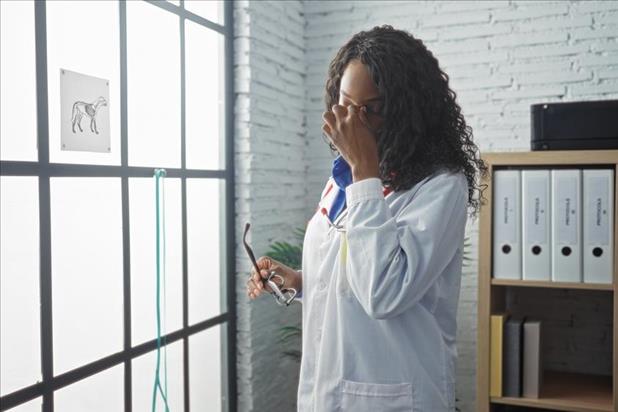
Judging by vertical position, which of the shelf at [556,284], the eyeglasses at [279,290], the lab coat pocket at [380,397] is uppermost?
the eyeglasses at [279,290]

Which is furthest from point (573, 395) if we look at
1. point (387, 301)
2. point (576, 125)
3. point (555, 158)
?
point (387, 301)

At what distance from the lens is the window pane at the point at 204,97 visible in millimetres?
2188

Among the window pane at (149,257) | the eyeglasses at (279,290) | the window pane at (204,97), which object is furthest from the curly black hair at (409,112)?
the window pane at (204,97)

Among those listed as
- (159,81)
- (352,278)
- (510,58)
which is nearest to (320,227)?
(352,278)

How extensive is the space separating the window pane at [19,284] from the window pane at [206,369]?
74 cm

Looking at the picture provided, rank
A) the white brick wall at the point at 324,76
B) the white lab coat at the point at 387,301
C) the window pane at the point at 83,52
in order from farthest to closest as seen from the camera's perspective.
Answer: the white brick wall at the point at 324,76
the window pane at the point at 83,52
the white lab coat at the point at 387,301

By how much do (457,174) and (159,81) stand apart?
1.12m

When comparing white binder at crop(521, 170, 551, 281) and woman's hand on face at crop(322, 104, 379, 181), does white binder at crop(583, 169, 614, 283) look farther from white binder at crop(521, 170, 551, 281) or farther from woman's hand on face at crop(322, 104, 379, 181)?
woman's hand on face at crop(322, 104, 379, 181)

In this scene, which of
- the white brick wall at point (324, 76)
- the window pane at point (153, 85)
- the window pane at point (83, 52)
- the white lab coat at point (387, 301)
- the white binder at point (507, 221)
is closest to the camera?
the white lab coat at point (387, 301)

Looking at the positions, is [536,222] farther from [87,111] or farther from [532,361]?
[87,111]

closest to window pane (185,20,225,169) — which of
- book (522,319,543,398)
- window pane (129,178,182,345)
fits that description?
window pane (129,178,182,345)

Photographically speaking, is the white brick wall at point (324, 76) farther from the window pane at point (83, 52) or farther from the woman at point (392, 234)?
the woman at point (392, 234)

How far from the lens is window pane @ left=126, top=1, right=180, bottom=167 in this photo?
6.15 feet

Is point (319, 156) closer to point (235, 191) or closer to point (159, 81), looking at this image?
point (235, 191)
